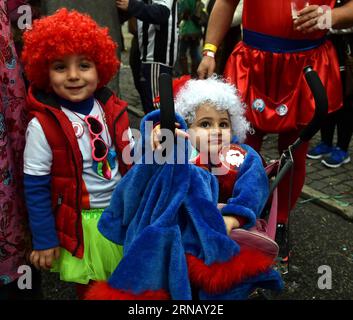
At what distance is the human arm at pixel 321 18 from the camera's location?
1982mm

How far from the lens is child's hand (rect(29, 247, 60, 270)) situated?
1.71m

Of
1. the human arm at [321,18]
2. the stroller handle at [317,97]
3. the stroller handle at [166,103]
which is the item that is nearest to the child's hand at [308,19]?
the human arm at [321,18]

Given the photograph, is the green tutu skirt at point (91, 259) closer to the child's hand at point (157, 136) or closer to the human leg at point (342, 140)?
the child's hand at point (157, 136)

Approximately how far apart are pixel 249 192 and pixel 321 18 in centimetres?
102

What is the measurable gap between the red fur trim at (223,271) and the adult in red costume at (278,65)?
969 mm

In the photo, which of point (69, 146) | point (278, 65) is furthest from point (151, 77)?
point (69, 146)

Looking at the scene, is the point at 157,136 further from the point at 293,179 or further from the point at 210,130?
the point at 293,179

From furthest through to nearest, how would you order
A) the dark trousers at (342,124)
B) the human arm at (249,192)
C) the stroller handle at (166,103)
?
1. the dark trousers at (342,124)
2. the human arm at (249,192)
3. the stroller handle at (166,103)

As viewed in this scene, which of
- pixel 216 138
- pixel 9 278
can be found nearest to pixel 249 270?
pixel 216 138

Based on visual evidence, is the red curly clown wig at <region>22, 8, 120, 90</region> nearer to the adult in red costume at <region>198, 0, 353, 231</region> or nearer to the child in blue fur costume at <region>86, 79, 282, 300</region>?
the child in blue fur costume at <region>86, 79, 282, 300</region>

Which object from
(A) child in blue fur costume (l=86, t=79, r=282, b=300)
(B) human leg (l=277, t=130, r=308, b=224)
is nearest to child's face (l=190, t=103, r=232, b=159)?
(A) child in blue fur costume (l=86, t=79, r=282, b=300)

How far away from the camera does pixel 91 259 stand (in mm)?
1777
